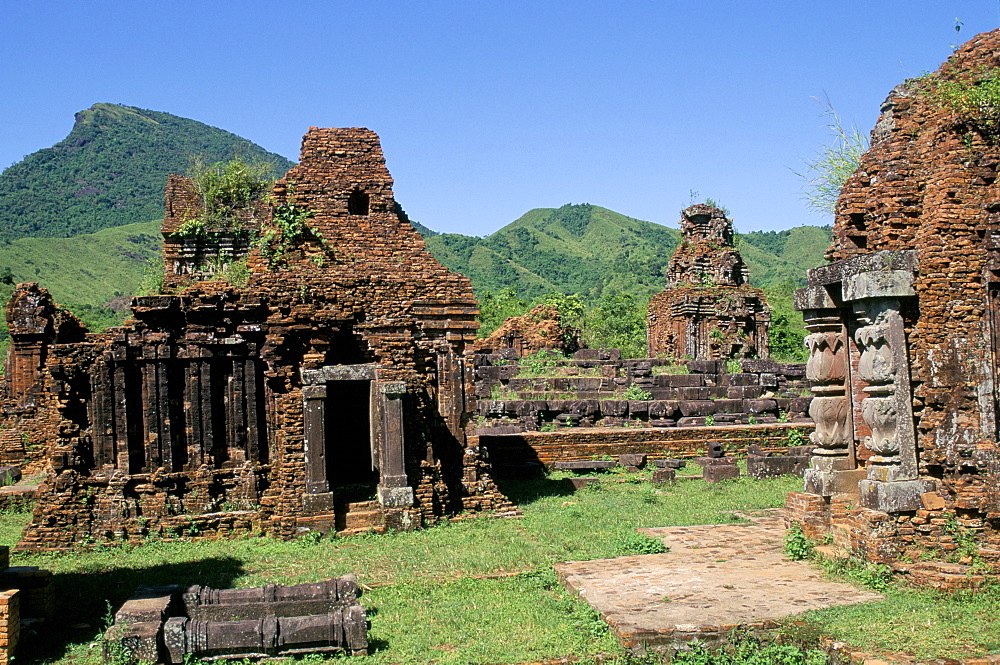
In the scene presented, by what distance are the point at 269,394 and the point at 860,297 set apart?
26.0 ft

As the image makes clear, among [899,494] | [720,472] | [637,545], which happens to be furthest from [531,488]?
[899,494]

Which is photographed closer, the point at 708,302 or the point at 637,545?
the point at 637,545

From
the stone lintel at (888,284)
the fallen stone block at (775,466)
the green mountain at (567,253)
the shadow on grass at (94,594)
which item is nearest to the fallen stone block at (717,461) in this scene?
the fallen stone block at (775,466)

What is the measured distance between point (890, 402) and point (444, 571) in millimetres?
5028

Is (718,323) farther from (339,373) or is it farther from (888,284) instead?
(888,284)

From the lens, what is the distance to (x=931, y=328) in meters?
8.38

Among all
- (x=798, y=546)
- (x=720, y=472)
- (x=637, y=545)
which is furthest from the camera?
(x=720, y=472)

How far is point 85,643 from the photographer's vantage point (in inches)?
299

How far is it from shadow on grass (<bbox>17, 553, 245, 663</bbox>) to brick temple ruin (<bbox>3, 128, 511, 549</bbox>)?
1.25 meters

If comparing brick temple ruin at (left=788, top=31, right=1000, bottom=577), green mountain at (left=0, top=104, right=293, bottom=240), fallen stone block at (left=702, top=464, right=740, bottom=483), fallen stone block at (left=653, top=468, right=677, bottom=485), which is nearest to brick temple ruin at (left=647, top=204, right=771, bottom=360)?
fallen stone block at (left=702, top=464, right=740, bottom=483)

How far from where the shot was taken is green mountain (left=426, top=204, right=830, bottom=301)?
3482 inches

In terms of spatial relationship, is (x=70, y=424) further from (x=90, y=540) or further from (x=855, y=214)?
(x=855, y=214)

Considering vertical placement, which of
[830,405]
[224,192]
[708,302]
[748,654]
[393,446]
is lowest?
[748,654]

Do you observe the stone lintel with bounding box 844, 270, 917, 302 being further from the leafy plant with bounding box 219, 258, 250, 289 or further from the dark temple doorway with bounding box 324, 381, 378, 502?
the leafy plant with bounding box 219, 258, 250, 289
